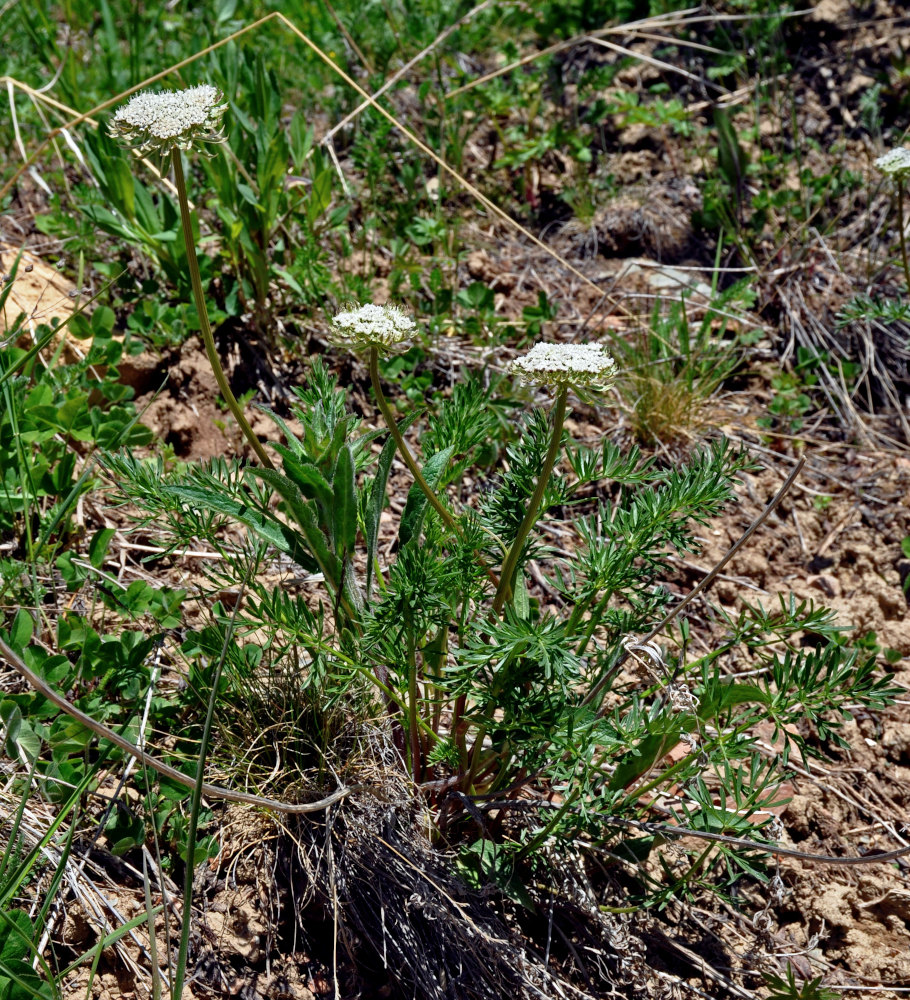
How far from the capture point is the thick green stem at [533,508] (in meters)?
1.40

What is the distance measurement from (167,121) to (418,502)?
0.80 metres

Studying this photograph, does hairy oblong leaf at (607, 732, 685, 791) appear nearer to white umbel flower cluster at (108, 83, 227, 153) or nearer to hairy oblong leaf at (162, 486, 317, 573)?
hairy oblong leaf at (162, 486, 317, 573)

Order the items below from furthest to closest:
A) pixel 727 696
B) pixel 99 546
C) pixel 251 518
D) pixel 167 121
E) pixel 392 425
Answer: pixel 99 546
pixel 251 518
pixel 727 696
pixel 392 425
pixel 167 121

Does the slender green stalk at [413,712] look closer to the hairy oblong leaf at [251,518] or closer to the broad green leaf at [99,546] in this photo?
the hairy oblong leaf at [251,518]

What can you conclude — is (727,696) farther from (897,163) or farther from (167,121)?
(897,163)

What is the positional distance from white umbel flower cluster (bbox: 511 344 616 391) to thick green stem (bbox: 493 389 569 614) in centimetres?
3

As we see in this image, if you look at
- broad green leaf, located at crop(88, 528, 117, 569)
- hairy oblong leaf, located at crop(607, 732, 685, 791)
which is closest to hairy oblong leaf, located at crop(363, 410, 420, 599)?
hairy oblong leaf, located at crop(607, 732, 685, 791)

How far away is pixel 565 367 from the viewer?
1.37m

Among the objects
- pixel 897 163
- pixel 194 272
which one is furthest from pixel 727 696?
pixel 897 163

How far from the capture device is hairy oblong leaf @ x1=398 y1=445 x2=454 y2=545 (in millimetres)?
1785

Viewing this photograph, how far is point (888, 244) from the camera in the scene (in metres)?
3.46

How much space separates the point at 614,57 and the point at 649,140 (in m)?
0.53

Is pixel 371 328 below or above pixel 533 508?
above

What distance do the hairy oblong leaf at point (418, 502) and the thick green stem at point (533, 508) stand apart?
0.23 m
